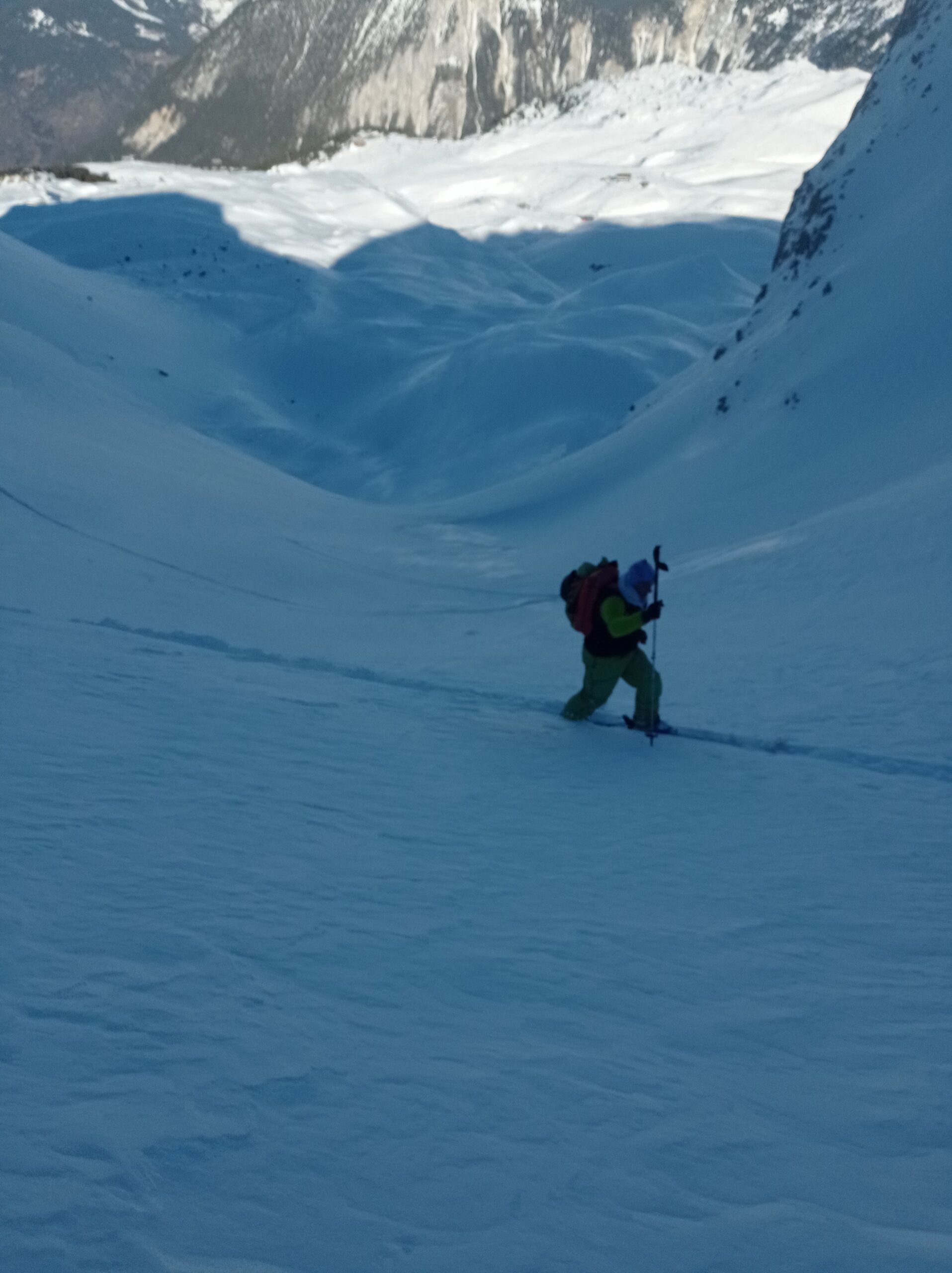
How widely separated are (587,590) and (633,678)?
569 mm

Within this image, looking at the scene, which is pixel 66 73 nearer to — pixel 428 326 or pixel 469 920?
pixel 428 326

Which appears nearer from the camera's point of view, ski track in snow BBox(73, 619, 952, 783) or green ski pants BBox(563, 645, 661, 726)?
ski track in snow BBox(73, 619, 952, 783)

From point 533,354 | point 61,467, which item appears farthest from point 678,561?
point 533,354

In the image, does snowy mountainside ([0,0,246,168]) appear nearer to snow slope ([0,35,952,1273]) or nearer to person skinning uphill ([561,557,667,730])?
snow slope ([0,35,952,1273])

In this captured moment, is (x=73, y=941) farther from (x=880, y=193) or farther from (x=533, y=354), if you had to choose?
(x=533, y=354)

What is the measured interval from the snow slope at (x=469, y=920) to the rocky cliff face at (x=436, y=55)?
7156 cm

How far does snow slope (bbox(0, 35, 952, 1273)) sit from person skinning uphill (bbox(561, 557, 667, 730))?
31 centimetres

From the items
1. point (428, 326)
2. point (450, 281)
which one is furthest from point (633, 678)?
point (450, 281)

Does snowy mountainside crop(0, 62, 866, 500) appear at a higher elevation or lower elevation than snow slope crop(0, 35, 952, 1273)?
higher

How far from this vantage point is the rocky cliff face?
270 ft

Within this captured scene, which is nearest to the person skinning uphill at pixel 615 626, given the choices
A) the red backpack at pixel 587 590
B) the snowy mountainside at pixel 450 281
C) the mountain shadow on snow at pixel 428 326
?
the red backpack at pixel 587 590

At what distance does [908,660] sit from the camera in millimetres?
6461

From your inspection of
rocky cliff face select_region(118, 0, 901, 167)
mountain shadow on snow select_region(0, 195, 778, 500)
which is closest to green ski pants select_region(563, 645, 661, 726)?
mountain shadow on snow select_region(0, 195, 778, 500)

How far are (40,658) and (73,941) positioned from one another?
3.45 meters
